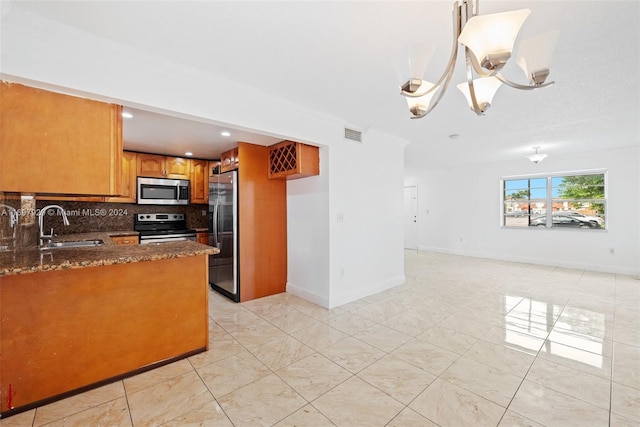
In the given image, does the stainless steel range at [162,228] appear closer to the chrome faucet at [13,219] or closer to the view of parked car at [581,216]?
the chrome faucet at [13,219]

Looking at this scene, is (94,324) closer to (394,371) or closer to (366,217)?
(394,371)

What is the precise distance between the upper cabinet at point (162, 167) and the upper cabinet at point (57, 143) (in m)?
2.55

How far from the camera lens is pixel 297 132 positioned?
9.58ft

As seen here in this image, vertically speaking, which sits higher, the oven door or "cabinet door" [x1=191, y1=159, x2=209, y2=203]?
"cabinet door" [x1=191, y1=159, x2=209, y2=203]

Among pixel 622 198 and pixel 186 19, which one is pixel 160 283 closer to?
pixel 186 19

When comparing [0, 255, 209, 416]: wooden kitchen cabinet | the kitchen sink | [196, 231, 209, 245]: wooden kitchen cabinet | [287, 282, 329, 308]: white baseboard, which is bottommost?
[287, 282, 329, 308]: white baseboard

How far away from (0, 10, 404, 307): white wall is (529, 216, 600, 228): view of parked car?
3934 millimetres

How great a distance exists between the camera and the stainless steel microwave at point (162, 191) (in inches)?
165

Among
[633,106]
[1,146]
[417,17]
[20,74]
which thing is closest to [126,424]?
[1,146]

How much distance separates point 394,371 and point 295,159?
2.41 meters

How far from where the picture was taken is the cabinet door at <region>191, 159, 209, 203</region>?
4691 millimetres

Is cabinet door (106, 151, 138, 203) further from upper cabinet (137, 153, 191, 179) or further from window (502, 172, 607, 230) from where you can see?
window (502, 172, 607, 230)

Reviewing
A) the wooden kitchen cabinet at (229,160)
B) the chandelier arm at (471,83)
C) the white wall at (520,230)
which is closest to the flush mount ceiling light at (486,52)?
the chandelier arm at (471,83)

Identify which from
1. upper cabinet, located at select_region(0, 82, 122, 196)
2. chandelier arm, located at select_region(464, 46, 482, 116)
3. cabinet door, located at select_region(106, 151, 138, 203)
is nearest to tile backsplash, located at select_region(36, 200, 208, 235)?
cabinet door, located at select_region(106, 151, 138, 203)
